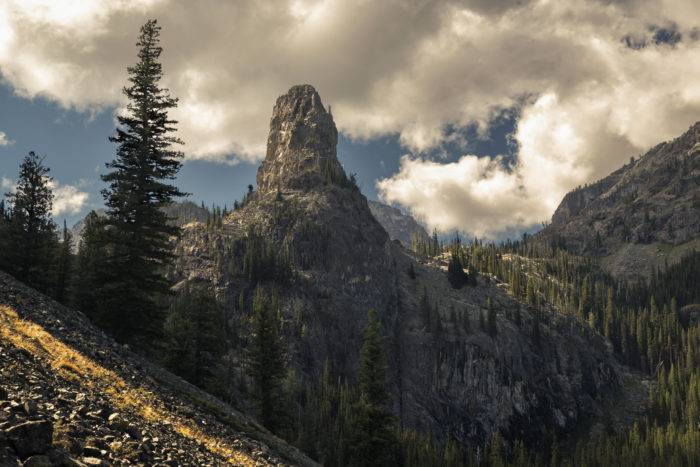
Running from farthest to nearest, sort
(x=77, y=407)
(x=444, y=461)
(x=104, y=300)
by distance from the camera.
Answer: (x=444, y=461) → (x=104, y=300) → (x=77, y=407)

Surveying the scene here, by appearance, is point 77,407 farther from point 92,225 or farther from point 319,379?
point 319,379

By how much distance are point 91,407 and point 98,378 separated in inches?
226

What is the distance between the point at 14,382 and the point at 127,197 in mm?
28048

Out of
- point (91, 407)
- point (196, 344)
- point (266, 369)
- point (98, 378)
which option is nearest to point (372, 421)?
point (266, 369)

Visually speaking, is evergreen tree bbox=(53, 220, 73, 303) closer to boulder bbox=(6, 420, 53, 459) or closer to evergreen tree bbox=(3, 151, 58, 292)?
evergreen tree bbox=(3, 151, 58, 292)

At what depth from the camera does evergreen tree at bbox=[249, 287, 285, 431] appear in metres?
Answer: 59.3

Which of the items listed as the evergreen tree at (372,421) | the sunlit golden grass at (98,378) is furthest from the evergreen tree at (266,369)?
A: the sunlit golden grass at (98,378)

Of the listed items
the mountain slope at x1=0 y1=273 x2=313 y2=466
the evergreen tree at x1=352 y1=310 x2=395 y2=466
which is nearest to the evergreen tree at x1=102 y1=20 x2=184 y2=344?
the mountain slope at x1=0 y1=273 x2=313 y2=466

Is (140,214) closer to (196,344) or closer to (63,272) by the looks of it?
(196,344)

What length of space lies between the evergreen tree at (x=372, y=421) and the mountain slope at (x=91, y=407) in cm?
2401

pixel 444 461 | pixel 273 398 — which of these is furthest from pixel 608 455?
pixel 273 398

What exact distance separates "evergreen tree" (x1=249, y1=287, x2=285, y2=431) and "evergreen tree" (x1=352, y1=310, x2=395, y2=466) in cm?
1004

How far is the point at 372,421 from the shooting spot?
5388 cm

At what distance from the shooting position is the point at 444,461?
129 meters
